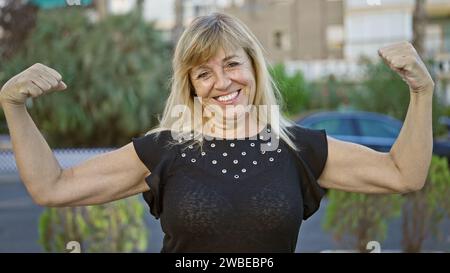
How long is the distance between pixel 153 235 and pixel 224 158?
4.91 m

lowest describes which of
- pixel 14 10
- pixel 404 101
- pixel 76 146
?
pixel 76 146

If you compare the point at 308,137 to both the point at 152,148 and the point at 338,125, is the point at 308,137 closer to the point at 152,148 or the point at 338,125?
the point at 152,148

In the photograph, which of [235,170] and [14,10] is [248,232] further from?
[14,10]

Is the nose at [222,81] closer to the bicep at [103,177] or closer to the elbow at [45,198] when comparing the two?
the bicep at [103,177]

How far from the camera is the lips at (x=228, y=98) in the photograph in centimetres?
169

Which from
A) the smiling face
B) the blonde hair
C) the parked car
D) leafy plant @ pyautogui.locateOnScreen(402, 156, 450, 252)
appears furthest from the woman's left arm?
the parked car

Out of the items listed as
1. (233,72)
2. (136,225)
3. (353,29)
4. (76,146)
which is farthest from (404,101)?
(353,29)

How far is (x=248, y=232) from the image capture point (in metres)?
1.57

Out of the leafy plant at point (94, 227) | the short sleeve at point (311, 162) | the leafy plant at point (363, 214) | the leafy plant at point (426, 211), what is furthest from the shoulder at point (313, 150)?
the leafy plant at point (426, 211)

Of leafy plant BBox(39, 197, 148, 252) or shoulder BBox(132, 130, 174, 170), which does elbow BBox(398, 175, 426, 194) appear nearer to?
shoulder BBox(132, 130, 174, 170)

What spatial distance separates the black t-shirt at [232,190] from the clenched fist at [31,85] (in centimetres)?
26

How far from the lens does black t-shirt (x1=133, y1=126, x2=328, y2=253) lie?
1.57 meters
